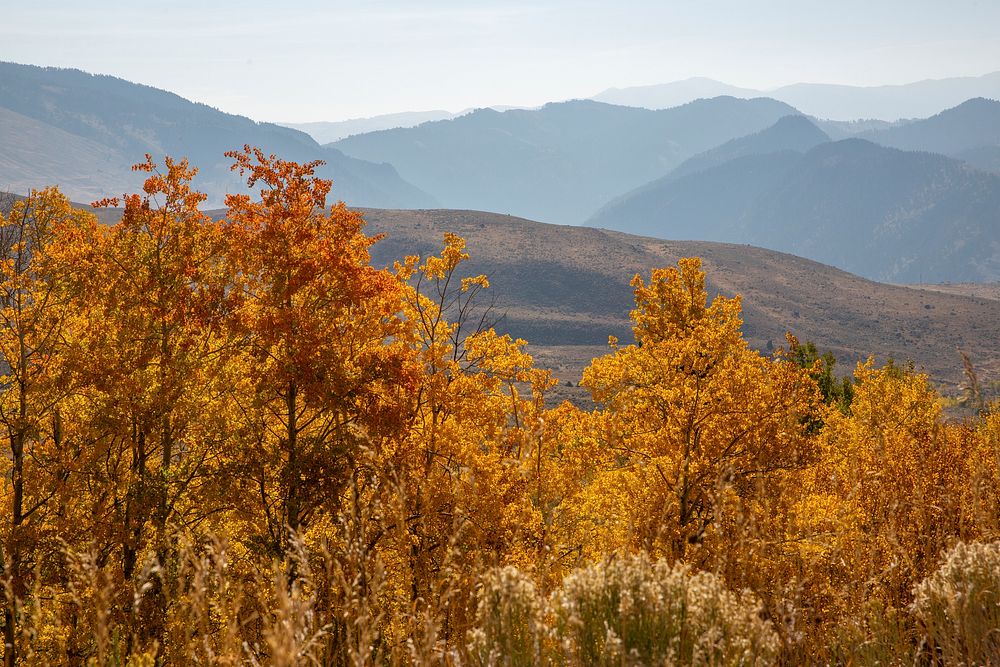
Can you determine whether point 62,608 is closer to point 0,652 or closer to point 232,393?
point 0,652

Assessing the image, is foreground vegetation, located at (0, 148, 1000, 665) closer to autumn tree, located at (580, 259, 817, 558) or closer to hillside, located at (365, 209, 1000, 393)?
autumn tree, located at (580, 259, 817, 558)

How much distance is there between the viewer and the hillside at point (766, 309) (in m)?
142

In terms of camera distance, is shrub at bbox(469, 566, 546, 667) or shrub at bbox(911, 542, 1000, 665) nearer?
shrub at bbox(469, 566, 546, 667)

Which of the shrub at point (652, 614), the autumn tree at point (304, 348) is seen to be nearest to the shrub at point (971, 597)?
the shrub at point (652, 614)

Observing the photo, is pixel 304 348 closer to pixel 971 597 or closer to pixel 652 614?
pixel 652 614

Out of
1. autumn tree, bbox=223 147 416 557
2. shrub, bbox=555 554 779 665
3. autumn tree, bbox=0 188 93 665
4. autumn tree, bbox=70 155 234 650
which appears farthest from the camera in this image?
autumn tree, bbox=0 188 93 665

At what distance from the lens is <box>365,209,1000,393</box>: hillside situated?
14162 cm

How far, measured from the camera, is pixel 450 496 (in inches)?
404

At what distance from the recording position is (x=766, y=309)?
165375 millimetres

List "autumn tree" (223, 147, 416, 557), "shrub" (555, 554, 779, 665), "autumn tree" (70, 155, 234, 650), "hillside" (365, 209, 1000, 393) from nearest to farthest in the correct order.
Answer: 1. "shrub" (555, 554, 779, 665)
2. "autumn tree" (223, 147, 416, 557)
3. "autumn tree" (70, 155, 234, 650)
4. "hillside" (365, 209, 1000, 393)

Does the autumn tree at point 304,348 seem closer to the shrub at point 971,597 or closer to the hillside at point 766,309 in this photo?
the shrub at point 971,597

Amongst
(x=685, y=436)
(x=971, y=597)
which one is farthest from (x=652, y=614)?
(x=685, y=436)

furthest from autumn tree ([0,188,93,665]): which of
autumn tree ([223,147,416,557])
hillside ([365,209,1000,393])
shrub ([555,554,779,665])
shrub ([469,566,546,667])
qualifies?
hillside ([365,209,1000,393])

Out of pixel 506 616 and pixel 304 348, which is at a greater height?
pixel 304 348
